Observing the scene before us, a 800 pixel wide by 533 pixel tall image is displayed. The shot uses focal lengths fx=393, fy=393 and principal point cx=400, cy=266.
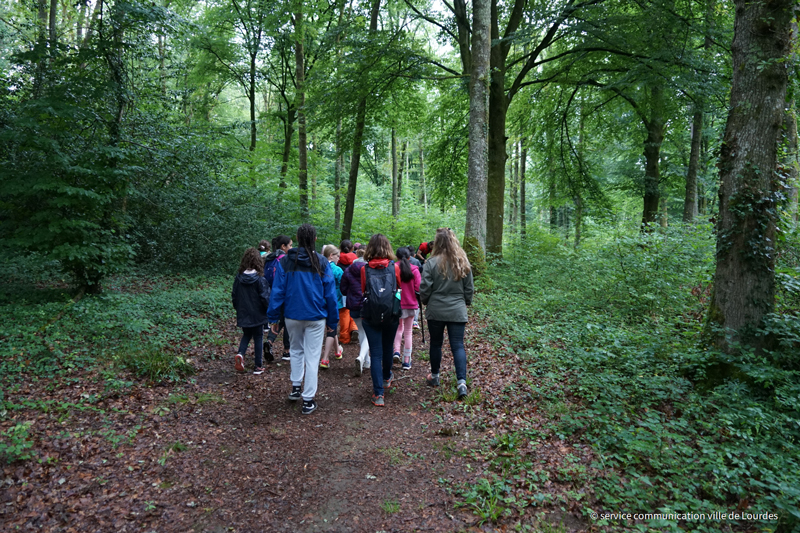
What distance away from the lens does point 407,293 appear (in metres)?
6.59

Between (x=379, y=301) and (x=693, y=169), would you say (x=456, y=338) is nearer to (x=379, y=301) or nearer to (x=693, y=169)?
(x=379, y=301)

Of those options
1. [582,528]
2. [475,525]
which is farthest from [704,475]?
[475,525]

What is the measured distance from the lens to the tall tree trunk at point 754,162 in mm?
4488

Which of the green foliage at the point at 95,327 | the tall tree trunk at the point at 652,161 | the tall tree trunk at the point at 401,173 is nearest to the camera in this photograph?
the green foliage at the point at 95,327

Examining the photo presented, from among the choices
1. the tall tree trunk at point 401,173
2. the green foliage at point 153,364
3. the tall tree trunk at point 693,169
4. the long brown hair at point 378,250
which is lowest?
the green foliage at point 153,364

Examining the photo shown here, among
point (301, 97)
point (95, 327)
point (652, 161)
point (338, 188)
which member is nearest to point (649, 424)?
point (95, 327)

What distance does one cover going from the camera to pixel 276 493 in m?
3.66

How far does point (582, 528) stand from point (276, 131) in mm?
24069

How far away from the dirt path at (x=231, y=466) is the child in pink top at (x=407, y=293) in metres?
1.12

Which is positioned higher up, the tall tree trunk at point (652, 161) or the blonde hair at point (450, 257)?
the tall tree trunk at point (652, 161)

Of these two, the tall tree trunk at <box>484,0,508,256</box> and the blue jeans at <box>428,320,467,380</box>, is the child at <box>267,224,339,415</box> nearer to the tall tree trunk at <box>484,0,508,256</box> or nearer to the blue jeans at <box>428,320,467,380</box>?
the blue jeans at <box>428,320,467,380</box>

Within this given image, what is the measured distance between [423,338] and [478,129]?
6.18 m

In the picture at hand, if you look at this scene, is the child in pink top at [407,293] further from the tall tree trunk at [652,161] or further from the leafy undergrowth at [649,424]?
the tall tree trunk at [652,161]

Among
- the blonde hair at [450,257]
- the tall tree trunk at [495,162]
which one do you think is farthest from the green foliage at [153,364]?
the tall tree trunk at [495,162]
